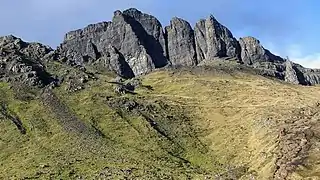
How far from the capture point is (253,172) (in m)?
170

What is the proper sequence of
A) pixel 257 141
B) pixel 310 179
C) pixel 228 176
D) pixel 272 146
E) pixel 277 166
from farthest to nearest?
pixel 257 141 < pixel 272 146 < pixel 228 176 < pixel 277 166 < pixel 310 179

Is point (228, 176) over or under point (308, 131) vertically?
under

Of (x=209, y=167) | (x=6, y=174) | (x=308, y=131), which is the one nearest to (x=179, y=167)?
(x=209, y=167)

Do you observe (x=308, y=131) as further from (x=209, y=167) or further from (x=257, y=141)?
(x=209, y=167)

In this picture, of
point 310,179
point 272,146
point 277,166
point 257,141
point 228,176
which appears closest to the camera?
point 310,179

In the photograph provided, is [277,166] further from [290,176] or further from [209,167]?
[209,167]

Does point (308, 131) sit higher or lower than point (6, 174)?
higher

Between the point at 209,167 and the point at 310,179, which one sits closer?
the point at 310,179

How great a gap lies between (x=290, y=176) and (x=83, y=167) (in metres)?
72.8

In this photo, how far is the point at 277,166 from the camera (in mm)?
161000

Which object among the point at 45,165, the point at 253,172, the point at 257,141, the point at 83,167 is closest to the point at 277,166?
the point at 253,172

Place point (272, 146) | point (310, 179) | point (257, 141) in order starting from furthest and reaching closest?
point (257, 141)
point (272, 146)
point (310, 179)

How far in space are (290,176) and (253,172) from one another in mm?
22533

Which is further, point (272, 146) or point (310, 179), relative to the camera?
point (272, 146)
